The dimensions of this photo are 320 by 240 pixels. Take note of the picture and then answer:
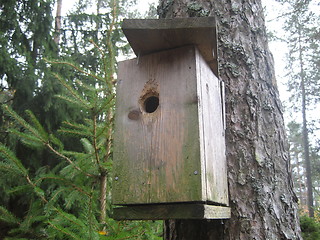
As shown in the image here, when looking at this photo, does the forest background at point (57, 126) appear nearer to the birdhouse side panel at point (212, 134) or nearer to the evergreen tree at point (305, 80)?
the birdhouse side panel at point (212, 134)

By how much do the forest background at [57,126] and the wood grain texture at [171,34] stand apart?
2.52 ft

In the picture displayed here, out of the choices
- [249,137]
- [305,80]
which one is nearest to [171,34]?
[249,137]

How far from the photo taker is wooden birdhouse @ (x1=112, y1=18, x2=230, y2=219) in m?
1.35

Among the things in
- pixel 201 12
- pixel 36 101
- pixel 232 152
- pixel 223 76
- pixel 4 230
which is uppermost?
pixel 36 101

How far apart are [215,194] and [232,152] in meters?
0.45

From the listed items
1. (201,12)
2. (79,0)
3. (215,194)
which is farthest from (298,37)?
(215,194)

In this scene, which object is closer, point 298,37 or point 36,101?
point 36,101

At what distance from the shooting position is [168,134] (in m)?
1.45

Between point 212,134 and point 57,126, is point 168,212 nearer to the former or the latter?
point 212,134

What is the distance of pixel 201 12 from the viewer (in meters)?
2.21

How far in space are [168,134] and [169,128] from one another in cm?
3

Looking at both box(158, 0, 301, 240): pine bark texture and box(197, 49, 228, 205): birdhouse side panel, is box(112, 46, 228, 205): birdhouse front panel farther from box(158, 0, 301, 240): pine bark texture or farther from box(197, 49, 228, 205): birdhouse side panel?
box(158, 0, 301, 240): pine bark texture

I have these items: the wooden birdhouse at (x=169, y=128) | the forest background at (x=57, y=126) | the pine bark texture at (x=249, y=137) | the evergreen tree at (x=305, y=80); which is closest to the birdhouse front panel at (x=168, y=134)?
the wooden birdhouse at (x=169, y=128)

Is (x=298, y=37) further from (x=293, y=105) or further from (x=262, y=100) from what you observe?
(x=262, y=100)
